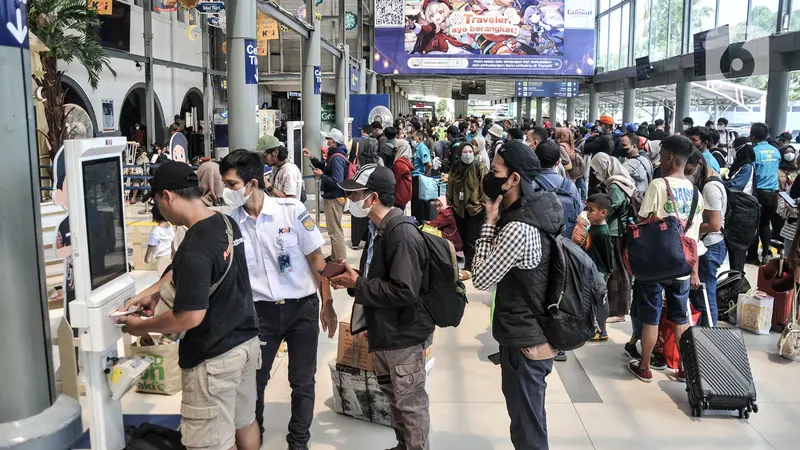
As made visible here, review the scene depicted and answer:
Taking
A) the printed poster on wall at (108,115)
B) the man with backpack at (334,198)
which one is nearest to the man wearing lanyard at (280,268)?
the man with backpack at (334,198)

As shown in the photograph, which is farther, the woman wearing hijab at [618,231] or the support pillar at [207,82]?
the support pillar at [207,82]

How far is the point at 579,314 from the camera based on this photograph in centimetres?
306

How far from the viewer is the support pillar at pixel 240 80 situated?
Answer: 7.90 meters

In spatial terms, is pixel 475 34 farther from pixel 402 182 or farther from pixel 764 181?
pixel 402 182

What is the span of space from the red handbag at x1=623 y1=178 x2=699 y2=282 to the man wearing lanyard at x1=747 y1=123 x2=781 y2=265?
484 centimetres

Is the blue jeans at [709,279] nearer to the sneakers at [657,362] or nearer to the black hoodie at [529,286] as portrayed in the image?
the sneakers at [657,362]

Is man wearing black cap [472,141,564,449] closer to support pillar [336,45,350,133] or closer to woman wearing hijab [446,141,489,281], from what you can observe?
woman wearing hijab [446,141,489,281]

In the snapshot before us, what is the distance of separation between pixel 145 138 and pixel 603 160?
608 inches

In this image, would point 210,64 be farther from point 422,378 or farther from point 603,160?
point 422,378

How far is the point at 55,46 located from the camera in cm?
1130

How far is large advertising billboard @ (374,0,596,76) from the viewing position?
85.1 feet

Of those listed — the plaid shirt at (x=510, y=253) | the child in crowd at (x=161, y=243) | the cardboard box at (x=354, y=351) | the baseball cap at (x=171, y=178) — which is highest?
A: the baseball cap at (x=171, y=178)

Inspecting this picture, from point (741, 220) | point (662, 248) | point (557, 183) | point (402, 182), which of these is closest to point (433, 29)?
point (402, 182)

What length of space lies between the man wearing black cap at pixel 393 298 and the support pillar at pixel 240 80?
17.2 ft
